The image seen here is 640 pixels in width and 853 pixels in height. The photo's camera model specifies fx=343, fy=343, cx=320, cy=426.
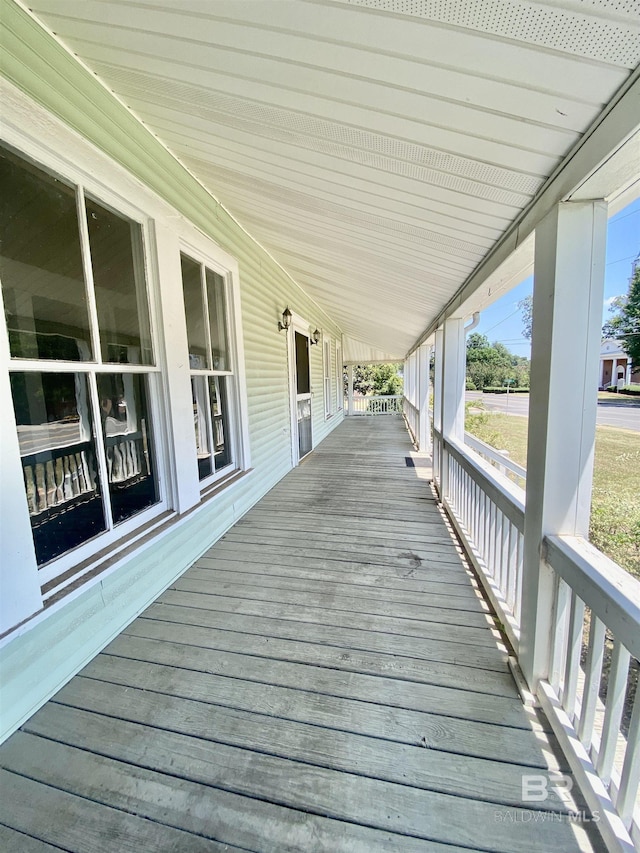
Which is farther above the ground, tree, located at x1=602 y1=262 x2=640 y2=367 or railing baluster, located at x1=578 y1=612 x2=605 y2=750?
tree, located at x1=602 y1=262 x2=640 y2=367

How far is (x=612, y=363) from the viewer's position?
1331mm

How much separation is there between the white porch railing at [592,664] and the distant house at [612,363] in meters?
0.63

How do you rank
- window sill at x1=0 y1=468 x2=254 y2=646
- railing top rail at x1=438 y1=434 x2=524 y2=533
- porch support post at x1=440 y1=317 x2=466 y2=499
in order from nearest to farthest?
window sill at x1=0 y1=468 x2=254 y2=646 < railing top rail at x1=438 y1=434 x2=524 y2=533 < porch support post at x1=440 y1=317 x2=466 y2=499

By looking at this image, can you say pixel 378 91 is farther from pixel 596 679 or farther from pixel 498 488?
pixel 596 679

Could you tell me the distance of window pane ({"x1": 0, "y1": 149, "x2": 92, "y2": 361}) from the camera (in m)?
1.43

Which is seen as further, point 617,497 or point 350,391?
point 350,391

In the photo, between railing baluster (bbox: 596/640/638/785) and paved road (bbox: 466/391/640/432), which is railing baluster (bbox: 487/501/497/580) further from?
railing baluster (bbox: 596/640/638/785)

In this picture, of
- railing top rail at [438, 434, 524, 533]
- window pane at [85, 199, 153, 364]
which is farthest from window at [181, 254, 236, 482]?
railing top rail at [438, 434, 524, 533]

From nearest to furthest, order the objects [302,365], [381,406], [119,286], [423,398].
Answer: [119,286], [302,365], [423,398], [381,406]

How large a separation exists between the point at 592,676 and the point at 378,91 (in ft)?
6.95

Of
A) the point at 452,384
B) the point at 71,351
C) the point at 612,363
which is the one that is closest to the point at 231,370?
the point at 71,351

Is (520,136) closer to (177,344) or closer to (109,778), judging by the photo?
(177,344)

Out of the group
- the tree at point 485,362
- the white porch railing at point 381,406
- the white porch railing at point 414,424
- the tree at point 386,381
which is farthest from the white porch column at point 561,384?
the tree at point 386,381

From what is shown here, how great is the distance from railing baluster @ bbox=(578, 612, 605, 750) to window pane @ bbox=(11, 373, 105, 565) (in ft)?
7.07
